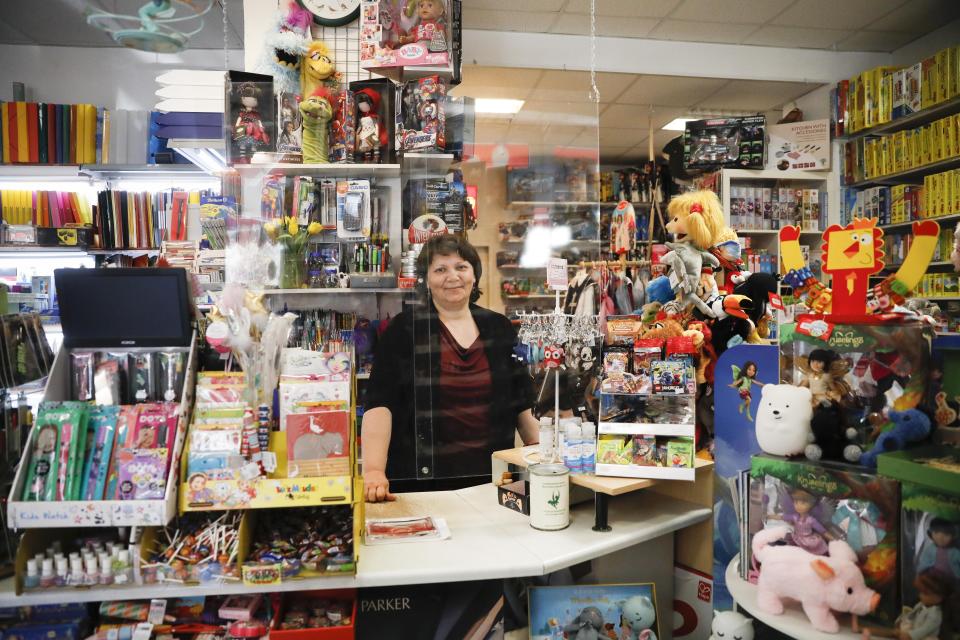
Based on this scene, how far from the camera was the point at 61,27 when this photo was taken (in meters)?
4.67

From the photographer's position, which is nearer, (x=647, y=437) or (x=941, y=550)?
(x=941, y=550)

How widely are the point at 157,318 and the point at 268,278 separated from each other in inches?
67.5

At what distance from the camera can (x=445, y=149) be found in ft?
10.9

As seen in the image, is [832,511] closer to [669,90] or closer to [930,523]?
[930,523]

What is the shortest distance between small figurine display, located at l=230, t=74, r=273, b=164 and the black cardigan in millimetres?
1299

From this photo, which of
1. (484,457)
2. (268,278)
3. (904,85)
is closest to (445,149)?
(268,278)

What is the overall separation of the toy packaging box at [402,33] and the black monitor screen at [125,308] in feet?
Result: 6.82

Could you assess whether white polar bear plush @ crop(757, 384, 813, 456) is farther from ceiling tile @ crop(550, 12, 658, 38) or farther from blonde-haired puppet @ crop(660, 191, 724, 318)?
ceiling tile @ crop(550, 12, 658, 38)

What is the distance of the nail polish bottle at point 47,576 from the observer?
5.07ft

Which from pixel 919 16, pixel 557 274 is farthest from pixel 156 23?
pixel 919 16

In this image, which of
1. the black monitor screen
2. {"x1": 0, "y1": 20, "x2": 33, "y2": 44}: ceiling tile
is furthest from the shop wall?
the black monitor screen

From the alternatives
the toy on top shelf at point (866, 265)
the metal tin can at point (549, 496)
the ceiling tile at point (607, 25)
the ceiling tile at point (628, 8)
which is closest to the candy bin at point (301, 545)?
the metal tin can at point (549, 496)

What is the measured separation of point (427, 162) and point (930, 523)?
8.44 ft

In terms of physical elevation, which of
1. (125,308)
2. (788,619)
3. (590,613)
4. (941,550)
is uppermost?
(125,308)
